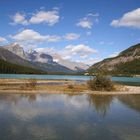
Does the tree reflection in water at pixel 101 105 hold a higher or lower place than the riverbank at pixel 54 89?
lower

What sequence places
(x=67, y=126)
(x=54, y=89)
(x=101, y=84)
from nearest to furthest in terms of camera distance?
(x=67, y=126) → (x=54, y=89) → (x=101, y=84)

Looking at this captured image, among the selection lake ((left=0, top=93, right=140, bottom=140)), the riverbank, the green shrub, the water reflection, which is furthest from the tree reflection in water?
the green shrub

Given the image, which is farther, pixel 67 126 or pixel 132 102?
pixel 132 102

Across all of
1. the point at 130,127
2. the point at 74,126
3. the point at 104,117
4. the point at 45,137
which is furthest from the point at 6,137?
the point at 104,117

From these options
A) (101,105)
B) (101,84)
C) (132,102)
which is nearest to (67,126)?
(101,105)

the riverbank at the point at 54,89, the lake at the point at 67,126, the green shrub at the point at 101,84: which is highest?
the green shrub at the point at 101,84

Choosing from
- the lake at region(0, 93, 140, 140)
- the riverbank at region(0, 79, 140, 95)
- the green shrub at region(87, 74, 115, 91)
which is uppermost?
the green shrub at region(87, 74, 115, 91)

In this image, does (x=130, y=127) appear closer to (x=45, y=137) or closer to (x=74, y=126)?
(x=74, y=126)

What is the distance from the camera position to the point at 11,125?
22812mm

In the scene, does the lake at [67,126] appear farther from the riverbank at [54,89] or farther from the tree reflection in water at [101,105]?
the riverbank at [54,89]

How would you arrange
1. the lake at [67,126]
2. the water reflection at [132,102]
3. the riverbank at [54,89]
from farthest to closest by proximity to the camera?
the riverbank at [54,89]
the water reflection at [132,102]
the lake at [67,126]

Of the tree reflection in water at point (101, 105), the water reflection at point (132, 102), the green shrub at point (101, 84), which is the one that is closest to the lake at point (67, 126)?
the tree reflection in water at point (101, 105)

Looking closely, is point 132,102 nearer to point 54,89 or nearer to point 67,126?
point 67,126

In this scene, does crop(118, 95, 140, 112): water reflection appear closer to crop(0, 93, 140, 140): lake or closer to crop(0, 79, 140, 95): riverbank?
crop(0, 93, 140, 140): lake
